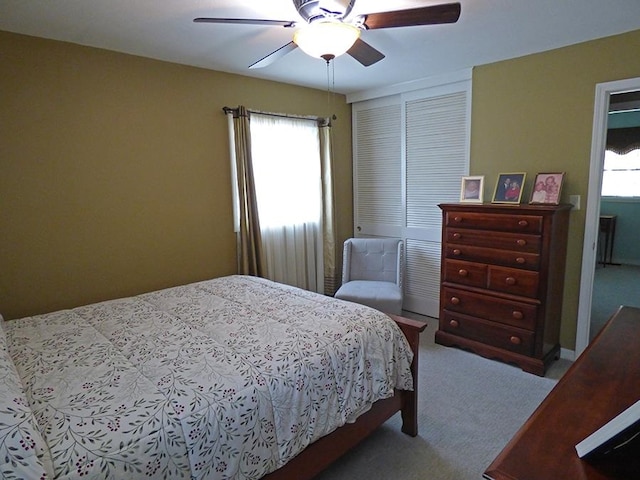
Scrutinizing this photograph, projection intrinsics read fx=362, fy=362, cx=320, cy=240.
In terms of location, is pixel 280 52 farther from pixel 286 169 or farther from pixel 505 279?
pixel 505 279

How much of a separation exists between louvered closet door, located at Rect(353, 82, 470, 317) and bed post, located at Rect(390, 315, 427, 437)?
1.96 meters

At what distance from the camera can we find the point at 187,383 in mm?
1397

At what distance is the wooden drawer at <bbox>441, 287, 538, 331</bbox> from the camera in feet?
9.28

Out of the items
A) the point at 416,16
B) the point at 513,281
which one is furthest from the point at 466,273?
the point at 416,16

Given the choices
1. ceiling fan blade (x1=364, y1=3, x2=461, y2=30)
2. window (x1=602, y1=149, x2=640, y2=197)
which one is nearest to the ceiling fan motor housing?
ceiling fan blade (x1=364, y1=3, x2=461, y2=30)

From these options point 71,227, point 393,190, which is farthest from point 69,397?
point 393,190

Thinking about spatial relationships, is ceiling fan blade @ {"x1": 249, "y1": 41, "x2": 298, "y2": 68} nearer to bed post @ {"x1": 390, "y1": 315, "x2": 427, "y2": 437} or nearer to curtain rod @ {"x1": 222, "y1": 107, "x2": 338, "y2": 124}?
curtain rod @ {"x1": 222, "y1": 107, "x2": 338, "y2": 124}

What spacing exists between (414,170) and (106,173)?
296 centimetres

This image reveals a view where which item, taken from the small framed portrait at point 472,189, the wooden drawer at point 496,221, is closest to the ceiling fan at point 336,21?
the wooden drawer at point 496,221

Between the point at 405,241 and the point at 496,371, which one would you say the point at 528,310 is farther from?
the point at 405,241

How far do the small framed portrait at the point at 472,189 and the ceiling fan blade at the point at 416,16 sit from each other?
190cm

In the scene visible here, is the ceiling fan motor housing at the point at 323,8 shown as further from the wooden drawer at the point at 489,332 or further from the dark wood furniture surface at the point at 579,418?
the wooden drawer at the point at 489,332

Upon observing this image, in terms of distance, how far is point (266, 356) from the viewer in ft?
5.24

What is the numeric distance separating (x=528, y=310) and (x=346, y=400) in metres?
1.86
